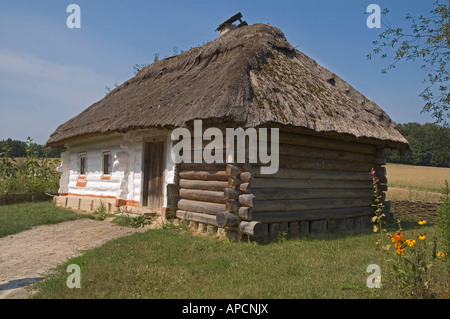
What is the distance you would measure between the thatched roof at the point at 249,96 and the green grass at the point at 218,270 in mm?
2399

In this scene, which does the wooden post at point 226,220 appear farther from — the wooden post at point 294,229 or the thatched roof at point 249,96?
the thatched roof at point 249,96

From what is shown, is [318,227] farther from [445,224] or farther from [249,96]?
[445,224]

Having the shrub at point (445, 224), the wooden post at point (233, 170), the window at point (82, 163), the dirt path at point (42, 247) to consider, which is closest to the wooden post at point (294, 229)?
the wooden post at point (233, 170)

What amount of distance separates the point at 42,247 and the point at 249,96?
207 inches

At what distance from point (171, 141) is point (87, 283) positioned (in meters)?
4.76

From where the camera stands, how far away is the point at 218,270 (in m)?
5.32

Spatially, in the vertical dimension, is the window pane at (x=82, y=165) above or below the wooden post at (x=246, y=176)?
above

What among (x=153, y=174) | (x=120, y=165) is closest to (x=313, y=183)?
(x=153, y=174)

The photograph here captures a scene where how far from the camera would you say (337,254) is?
20.7 feet

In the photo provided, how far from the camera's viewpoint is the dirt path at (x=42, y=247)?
5.48 m

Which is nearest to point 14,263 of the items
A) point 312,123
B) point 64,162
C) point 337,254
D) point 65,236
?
point 65,236

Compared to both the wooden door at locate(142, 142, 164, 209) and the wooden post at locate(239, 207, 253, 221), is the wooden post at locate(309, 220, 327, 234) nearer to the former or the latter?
the wooden post at locate(239, 207, 253, 221)

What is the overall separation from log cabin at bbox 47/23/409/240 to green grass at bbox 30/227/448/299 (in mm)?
975
